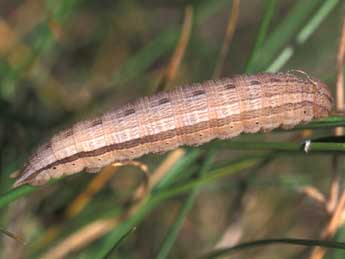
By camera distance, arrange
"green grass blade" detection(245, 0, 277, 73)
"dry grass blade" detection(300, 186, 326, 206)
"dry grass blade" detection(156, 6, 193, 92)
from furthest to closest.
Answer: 1. "dry grass blade" detection(156, 6, 193, 92)
2. "dry grass blade" detection(300, 186, 326, 206)
3. "green grass blade" detection(245, 0, 277, 73)

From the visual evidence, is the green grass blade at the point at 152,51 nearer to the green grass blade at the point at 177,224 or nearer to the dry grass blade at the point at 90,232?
the dry grass blade at the point at 90,232

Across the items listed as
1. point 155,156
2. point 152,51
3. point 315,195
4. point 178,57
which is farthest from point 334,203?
point 152,51

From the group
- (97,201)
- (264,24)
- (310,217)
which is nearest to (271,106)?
(264,24)

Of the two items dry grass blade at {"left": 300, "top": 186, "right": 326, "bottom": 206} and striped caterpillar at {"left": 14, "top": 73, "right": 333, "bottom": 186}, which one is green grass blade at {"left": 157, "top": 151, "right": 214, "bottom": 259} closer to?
striped caterpillar at {"left": 14, "top": 73, "right": 333, "bottom": 186}

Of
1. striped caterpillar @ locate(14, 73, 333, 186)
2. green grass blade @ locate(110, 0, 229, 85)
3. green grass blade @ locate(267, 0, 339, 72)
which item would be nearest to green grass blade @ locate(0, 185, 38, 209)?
striped caterpillar @ locate(14, 73, 333, 186)

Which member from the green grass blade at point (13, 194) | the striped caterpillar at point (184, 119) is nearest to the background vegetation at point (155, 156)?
the green grass blade at point (13, 194)
